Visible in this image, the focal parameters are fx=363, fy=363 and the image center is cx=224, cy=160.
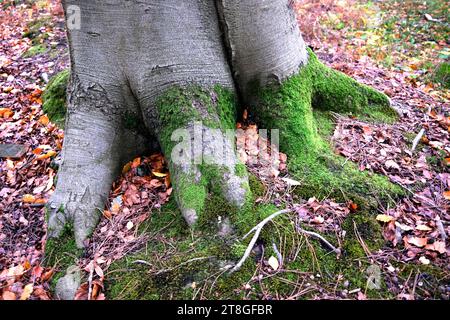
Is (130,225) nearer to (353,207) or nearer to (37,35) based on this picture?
(353,207)

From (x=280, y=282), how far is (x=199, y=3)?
2.23 meters

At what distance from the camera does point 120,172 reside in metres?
3.42

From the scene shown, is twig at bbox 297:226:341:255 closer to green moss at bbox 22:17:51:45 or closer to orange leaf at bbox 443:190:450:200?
orange leaf at bbox 443:190:450:200

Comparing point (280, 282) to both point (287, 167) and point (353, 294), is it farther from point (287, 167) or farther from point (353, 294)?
point (287, 167)

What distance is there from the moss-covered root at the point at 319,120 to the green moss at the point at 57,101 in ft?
8.19

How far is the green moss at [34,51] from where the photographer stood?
20.4ft

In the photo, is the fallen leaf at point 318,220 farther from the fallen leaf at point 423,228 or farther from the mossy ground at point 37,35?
the mossy ground at point 37,35

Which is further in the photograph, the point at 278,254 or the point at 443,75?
the point at 443,75

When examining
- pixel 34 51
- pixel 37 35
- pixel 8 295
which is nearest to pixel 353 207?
pixel 8 295

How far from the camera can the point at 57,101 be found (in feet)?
14.8

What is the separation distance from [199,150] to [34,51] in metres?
4.95

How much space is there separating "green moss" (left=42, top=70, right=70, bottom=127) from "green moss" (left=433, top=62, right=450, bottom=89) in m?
5.05

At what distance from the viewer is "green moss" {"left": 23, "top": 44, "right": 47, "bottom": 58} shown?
6.23 m
